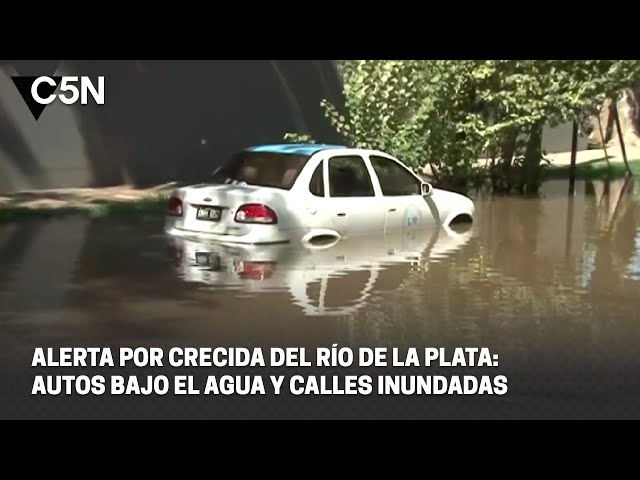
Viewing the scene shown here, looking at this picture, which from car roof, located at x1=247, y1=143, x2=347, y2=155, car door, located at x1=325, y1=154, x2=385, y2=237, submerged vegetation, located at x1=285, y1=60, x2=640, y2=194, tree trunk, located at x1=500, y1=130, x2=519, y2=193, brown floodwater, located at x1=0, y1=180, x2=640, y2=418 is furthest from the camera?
tree trunk, located at x1=500, y1=130, x2=519, y2=193

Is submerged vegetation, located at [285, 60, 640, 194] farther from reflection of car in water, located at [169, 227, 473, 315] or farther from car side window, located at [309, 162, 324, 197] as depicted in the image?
car side window, located at [309, 162, 324, 197]

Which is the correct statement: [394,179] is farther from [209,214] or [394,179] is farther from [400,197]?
[209,214]

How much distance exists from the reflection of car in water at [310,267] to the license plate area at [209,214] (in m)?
0.23

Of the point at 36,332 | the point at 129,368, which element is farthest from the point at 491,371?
the point at 36,332

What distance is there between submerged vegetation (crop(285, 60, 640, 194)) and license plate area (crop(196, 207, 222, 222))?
5303 millimetres

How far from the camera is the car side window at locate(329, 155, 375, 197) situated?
8.75 m

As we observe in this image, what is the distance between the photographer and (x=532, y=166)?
15.7 meters

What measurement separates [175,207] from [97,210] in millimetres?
4513

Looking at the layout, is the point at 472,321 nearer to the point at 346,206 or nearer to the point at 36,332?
the point at 346,206

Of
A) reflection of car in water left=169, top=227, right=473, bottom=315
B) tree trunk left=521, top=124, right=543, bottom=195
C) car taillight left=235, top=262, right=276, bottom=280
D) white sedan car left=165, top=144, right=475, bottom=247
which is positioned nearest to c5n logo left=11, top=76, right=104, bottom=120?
white sedan car left=165, top=144, right=475, bottom=247

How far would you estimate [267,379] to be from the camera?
222 inches

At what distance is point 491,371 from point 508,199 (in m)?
9.61

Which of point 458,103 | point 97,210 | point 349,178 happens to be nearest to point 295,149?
point 349,178

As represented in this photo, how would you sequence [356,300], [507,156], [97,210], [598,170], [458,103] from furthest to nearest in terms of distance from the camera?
[598,170] < [507,156] < [458,103] < [97,210] < [356,300]
